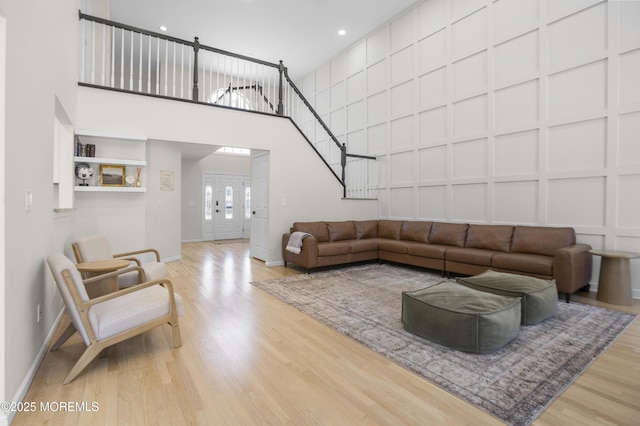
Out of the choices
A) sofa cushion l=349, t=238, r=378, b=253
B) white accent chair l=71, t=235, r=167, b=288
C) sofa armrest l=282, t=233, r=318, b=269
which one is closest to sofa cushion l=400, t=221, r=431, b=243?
sofa cushion l=349, t=238, r=378, b=253

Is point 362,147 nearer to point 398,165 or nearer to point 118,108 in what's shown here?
point 398,165

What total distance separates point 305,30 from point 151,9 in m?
3.36

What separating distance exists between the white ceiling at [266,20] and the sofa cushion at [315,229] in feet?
15.0

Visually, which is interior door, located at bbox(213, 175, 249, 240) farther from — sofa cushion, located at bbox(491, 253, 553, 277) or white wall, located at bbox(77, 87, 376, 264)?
sofa cushion, located at bbox(491, 253, 553, 277)

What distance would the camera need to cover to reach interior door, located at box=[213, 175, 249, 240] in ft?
32.3

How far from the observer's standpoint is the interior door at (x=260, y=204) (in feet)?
19.9

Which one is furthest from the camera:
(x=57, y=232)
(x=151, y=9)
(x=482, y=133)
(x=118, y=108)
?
(x=151, y=9)

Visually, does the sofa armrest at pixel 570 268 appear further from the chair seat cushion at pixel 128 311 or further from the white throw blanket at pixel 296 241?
the chair seat cushion at pixel 128 311

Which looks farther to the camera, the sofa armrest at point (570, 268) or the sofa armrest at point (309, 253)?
the sofa armrest at point (309, 253)

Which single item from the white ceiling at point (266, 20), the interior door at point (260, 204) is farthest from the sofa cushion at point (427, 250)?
the white ceiling at point (266, 20)

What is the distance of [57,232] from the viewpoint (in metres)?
2.88

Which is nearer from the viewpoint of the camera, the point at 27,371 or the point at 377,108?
the point at 27,371

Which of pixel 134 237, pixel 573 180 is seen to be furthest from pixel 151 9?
pixel 573 180

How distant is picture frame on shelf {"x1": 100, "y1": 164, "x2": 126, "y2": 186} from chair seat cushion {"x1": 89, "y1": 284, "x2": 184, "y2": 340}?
242 cm
